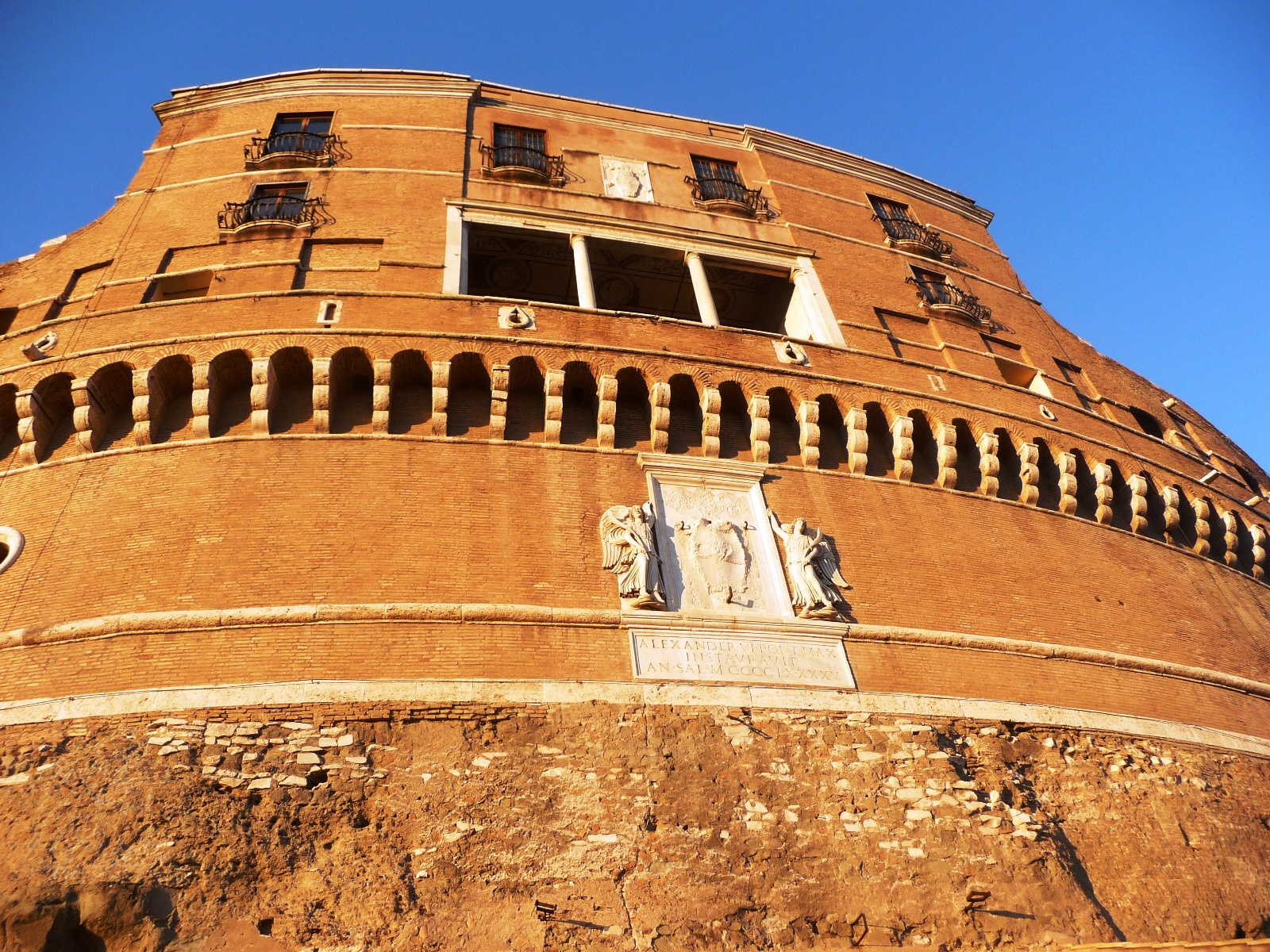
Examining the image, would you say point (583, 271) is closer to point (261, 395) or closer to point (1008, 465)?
point (261, 395)

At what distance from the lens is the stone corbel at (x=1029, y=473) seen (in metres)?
Answer: 13.1

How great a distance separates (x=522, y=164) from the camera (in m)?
16.0

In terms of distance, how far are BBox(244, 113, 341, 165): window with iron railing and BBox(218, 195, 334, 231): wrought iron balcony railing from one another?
47.4 inches

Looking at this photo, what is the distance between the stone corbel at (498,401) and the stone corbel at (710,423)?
2.67 metres

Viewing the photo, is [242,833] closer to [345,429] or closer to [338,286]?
[345,429]

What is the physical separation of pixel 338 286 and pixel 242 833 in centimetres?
814

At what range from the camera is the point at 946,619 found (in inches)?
432

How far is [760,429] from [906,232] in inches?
335

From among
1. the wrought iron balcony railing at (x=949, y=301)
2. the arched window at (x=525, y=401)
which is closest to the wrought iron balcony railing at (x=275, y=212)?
the arched window at (x=525, y=401)

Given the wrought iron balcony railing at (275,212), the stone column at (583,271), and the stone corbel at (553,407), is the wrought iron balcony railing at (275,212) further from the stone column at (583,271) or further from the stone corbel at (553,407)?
the stone corbel at (553,407)

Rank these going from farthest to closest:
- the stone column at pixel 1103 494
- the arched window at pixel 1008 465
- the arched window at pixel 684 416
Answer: the stone column at pixel 1103 494 < the arched window at pixel 1008 465 < the arched window at pixel 684 416

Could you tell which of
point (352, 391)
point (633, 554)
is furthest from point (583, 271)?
point (633, 554)

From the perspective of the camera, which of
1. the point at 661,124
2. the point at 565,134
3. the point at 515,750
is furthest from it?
the point at 661,124

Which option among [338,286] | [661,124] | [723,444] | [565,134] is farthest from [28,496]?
[661,124]
